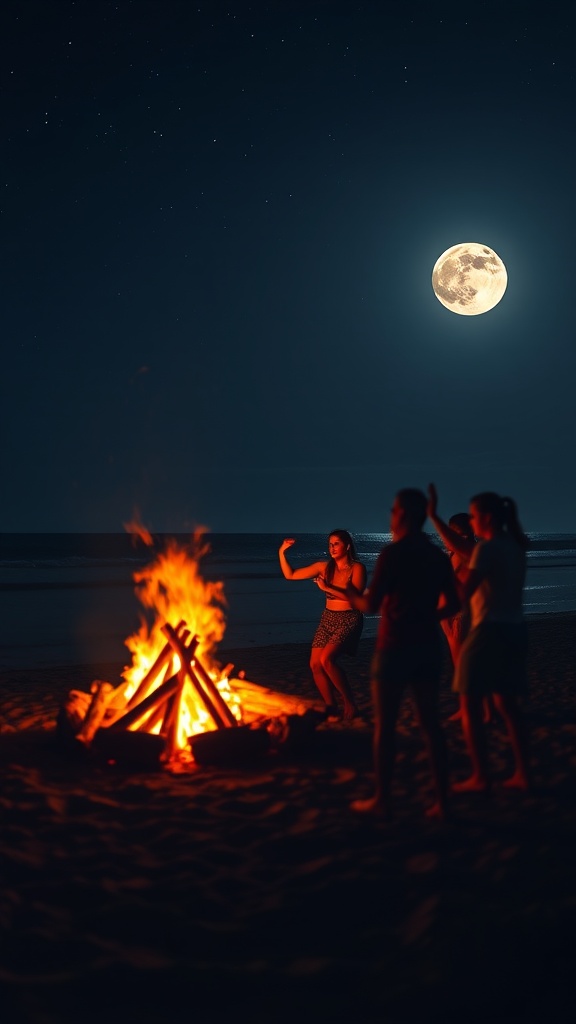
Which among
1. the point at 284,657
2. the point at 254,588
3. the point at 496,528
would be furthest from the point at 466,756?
the point at 254,588

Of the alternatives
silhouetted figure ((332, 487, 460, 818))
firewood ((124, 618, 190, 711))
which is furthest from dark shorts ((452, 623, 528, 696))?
firewood ((124, 618, 190, 711))

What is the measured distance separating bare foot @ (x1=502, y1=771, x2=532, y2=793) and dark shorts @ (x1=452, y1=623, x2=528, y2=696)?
802 mm

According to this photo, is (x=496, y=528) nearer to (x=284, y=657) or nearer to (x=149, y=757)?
(x=149, y=757)

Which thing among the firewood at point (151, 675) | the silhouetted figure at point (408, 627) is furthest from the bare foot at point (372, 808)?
the firewood at point (151, 675)

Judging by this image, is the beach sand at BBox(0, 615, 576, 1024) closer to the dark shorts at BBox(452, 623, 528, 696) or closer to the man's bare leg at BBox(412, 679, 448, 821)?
the man's bare leg at BBox(412, 679, 448, 821)

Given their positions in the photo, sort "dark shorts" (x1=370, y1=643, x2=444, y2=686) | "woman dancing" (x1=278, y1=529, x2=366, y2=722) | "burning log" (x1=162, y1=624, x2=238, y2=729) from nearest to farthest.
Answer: "dark shorts" (x1=370, y1=643, x2=444, y2=686), "burning log" (x1=162, y1=624, x2=238, y2=729), "woman dancing" (x1=278, y1=529, x2=366, y2=722)

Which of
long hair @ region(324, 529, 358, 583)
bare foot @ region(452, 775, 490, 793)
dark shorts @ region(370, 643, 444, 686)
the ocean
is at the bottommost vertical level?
bare foot @ region(452, 775, 490, 793)

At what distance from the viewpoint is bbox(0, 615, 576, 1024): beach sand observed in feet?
9.73

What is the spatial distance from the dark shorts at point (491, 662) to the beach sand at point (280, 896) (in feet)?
2.77

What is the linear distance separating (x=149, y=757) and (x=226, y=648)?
7649mm

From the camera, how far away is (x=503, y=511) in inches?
196

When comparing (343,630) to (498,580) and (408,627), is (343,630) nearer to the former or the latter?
(498,580)

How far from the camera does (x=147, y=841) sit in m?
4.51

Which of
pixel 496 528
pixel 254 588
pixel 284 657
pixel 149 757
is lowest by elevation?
pixel 149 757
